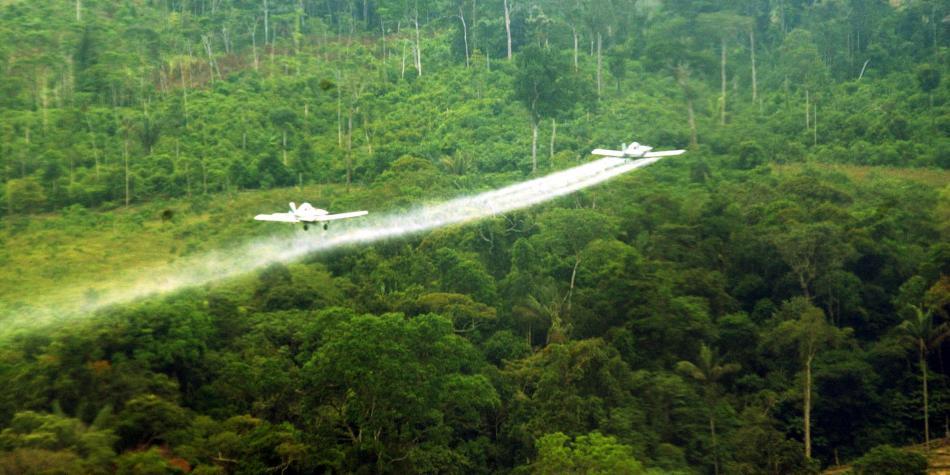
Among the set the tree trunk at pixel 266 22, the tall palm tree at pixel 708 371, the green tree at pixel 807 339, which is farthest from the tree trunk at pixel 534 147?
the tree trunk at pixel 266 22

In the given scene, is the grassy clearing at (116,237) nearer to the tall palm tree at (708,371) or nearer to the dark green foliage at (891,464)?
the tall palm tree at (708,371)

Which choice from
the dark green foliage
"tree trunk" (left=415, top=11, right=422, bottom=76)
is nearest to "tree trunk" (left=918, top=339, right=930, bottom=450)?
the dark green foliage

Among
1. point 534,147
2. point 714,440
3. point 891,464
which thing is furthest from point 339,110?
point 891,464

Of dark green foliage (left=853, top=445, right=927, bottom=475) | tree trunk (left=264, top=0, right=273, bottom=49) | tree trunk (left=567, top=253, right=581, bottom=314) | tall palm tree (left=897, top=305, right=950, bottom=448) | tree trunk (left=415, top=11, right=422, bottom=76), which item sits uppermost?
tree trunk (left=264, top=0, right=273, bottom=49)

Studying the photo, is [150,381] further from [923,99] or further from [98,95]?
[923,99]

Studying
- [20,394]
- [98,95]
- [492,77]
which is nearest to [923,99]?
[492,77]

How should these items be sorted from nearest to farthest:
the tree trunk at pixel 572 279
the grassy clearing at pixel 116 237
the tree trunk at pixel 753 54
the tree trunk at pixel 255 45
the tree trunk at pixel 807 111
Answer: the grassy clearing at pixel 116 237, the tree trunk at pixel 572 279, the tree trunk at pixel 807 111, the tree trunk at pixel 753 54, the tree trunk at pixel 255 45

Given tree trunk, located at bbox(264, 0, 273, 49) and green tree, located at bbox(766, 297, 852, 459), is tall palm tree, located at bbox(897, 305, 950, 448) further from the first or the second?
tree trunk, located at bbox(264, 0, 273, 49)
